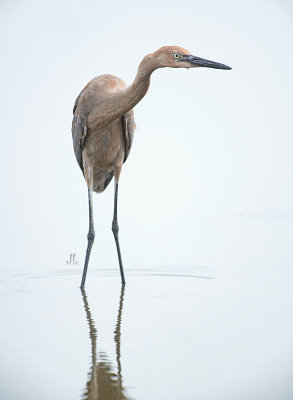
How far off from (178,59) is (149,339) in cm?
229

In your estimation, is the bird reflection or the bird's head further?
the bird's head

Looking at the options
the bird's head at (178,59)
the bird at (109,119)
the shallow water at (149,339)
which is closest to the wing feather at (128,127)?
the bird at (109,119)

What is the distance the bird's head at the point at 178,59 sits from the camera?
4520 millimetres

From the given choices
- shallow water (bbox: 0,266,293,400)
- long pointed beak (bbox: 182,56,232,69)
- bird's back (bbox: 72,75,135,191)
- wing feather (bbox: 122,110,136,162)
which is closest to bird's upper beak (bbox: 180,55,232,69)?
long pointed beak (bbox: 182,56,232,69)

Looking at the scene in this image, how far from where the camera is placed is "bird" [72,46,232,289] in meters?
4.73

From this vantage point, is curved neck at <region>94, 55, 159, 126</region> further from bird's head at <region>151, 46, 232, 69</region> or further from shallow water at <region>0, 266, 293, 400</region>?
shallow water at <region>0, 266, 293, 400</region>

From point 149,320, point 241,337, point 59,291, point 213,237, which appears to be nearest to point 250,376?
point 241,337

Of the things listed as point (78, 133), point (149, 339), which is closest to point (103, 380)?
point (149, 339)

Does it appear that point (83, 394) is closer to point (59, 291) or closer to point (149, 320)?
point (149, 320)

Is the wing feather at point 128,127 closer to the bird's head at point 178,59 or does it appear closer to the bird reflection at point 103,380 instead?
the bird's head at point 178,59

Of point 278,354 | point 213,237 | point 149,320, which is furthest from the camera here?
point 213,237

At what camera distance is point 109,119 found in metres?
5.29

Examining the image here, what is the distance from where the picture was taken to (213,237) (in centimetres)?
985

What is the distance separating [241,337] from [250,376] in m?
0.64
